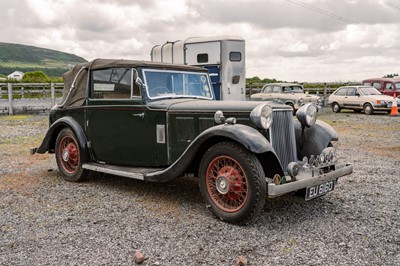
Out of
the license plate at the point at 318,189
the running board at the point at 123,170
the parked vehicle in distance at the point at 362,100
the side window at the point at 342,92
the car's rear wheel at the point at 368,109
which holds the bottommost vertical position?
the license plate at the point at 318,189

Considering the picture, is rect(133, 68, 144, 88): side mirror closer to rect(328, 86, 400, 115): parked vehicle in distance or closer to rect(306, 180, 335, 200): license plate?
rect(306, 180, 335, 200): license plate

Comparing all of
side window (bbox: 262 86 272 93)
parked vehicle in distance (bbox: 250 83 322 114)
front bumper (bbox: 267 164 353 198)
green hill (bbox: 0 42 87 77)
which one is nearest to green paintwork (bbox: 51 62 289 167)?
front bumper (bbox: 267 164 353 198)

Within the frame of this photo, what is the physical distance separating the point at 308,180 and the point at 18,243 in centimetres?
296

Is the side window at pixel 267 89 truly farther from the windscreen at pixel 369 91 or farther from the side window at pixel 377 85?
the side window at pixel 377 85

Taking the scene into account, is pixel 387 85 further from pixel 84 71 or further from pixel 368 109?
pixel 84 71

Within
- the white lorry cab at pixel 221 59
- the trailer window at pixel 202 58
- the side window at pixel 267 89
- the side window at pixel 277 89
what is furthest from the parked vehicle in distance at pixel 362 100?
the trailer window at pixel 202 58

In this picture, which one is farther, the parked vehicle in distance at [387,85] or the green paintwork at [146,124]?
the parked vehicle in distance at [387,85]

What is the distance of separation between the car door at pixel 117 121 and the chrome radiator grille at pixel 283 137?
5.30 feet

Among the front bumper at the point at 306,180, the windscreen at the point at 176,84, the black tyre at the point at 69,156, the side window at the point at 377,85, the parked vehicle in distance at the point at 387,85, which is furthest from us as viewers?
the side window at the point at 377,85

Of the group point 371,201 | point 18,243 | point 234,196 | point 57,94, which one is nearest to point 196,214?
point 234,196

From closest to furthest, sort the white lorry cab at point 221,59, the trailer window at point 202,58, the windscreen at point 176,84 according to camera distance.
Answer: the windscreen at point 176,84
the white lorry cab at point 221,59
the trailer window at point 202,58

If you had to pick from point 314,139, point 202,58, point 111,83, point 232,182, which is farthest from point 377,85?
point 232,182

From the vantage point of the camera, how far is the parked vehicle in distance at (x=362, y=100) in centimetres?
1870

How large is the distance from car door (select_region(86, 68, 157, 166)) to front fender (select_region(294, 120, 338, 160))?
6.24 ft
